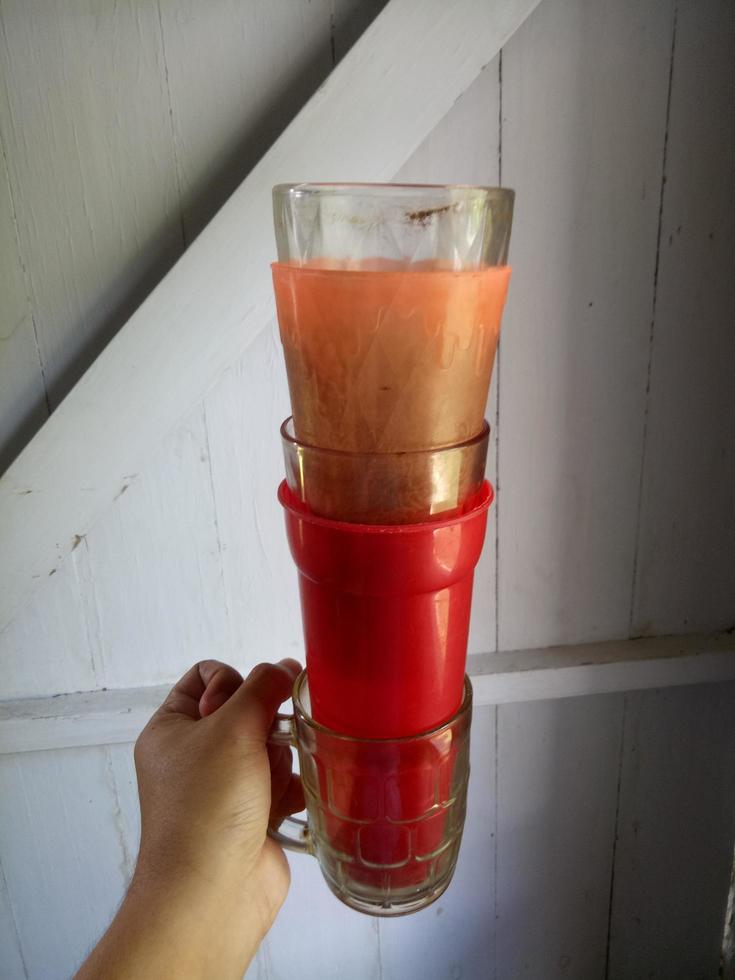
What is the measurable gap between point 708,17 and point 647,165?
0.48ft

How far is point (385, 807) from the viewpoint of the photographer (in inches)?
20.0

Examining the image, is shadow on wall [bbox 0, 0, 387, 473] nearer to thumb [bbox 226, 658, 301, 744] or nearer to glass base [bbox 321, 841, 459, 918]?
thumb [bbox 226, 658, 301, 744]

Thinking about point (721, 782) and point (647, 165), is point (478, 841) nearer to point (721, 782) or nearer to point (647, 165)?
point (721, 782)

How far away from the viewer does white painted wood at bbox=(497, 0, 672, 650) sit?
70 centimetres

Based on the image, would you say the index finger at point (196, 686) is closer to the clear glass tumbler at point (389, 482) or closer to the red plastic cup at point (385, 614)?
the red plastic cup at point (385, 614)

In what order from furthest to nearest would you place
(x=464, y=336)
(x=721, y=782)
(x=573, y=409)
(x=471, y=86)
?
1. (x=721, y=782)
2. (x=573, y=409)
3. (x=471, y=86)
4. (x=464, y=336)

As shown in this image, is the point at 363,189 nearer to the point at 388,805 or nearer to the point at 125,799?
the point at 388,805

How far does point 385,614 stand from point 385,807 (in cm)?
17

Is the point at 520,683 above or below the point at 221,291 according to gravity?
below

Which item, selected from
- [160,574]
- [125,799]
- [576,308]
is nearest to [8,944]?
[125,799]

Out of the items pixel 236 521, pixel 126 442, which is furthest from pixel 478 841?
pixel 126 442

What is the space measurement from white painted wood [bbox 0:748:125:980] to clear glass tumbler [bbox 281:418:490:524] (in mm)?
681

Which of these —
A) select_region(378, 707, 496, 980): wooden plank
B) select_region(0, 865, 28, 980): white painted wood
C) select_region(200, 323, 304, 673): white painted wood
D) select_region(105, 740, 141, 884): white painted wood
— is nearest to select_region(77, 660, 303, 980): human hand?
select_region(200, 323, 304, 673): white painted wood

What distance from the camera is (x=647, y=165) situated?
2.40 ft
